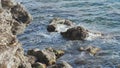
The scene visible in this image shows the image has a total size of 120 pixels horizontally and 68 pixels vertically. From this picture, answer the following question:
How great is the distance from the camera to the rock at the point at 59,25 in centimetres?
2938

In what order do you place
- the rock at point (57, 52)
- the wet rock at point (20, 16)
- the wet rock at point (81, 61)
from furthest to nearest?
the wet rock at point (20, 16) < the rock at point (57, 52) < the wet rock at point (81, 61)

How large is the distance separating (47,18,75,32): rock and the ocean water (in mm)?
632

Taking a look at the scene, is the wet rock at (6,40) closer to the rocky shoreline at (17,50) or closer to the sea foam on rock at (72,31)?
the rocky shoreline at (17,50)

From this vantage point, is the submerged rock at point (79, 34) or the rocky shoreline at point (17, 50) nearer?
the rocky shoreline at point (17, 50)

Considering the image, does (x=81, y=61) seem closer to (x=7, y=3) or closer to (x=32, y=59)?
(x=32, y=59)

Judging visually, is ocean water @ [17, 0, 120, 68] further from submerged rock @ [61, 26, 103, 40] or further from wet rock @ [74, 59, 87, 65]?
submerged rock @ [61, 26, 103, 40]

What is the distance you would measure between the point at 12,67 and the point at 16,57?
4.87ft

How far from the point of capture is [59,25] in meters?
30.2

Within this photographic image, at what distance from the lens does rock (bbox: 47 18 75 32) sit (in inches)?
1156

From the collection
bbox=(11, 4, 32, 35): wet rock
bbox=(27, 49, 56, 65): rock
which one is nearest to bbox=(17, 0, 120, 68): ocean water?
bbox=(11, 4, 32, 35): wet rock

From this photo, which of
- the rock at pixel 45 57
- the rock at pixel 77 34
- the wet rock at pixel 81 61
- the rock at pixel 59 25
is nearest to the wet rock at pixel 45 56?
the rock at pixel 45 57

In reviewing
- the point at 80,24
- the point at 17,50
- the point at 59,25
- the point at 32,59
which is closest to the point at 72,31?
the point at 59,25

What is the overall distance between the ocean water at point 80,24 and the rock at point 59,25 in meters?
0.63

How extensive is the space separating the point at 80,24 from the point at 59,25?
79.5 inches
